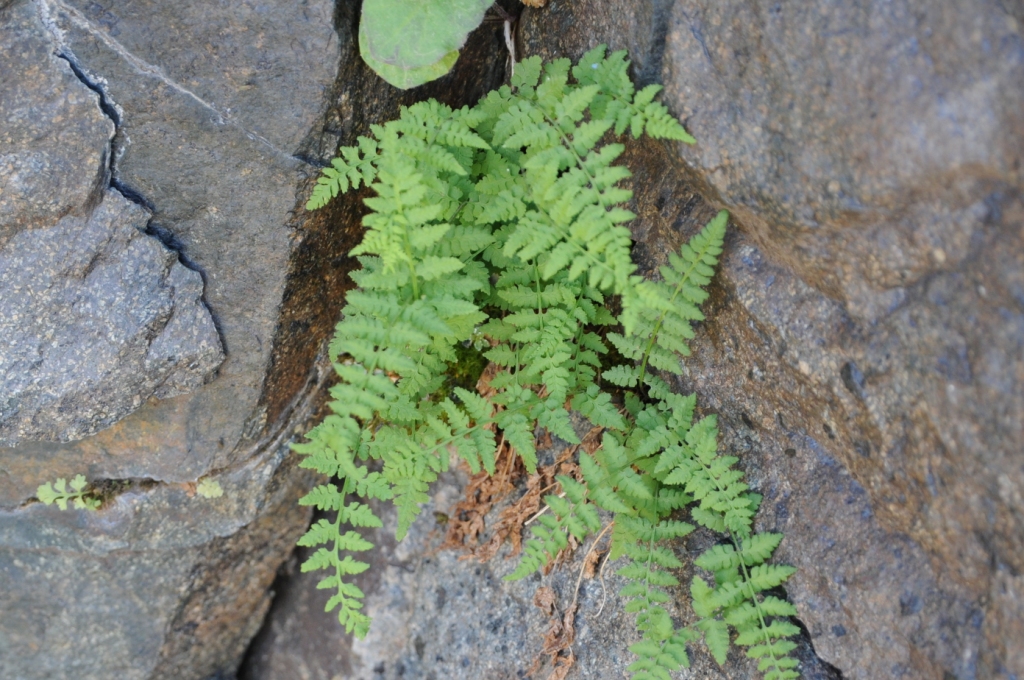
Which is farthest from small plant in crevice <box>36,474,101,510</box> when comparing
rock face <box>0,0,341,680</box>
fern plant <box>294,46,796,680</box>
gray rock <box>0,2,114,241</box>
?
fern plant <box>294,46,796,680</box>

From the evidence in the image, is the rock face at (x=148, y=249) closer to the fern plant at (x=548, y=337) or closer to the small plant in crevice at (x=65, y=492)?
the small plant in crevice at (x=65, y=492)

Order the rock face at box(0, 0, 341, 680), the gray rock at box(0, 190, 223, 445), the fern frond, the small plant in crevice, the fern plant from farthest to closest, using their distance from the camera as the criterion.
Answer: the small plant in crevice < the gray rock at box(0, 190, 223, 445) < the rock face at box(0, 0, 341, 680) < the fern frond < the fern plant

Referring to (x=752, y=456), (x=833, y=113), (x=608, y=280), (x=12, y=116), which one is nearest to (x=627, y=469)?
(x=752, y=456)

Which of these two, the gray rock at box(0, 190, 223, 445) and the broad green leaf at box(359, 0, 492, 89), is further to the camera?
the gray rock at box(0, 190, 223, 445)

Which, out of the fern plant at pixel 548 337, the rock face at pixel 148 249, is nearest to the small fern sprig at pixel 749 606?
the fern plant at pixel 548 337

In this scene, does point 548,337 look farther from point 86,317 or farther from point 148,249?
point 86,317

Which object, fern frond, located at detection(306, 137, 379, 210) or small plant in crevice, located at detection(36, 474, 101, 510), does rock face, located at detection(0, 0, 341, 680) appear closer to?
small plant in crevice, located at detection(36, 474, 101, 510)

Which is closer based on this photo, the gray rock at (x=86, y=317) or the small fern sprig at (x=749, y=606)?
the small fern sprig at (x=749, y=606)
